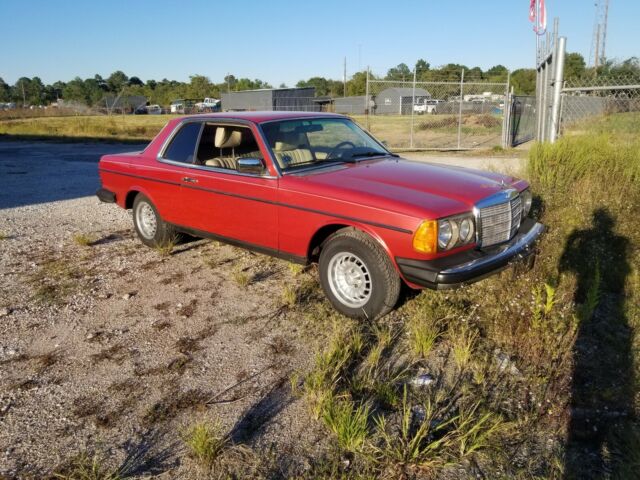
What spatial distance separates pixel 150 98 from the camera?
3287 inches

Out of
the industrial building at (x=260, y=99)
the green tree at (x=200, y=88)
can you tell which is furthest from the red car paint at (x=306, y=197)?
the green tree at (x=200, y=88)

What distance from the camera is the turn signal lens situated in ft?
11.8

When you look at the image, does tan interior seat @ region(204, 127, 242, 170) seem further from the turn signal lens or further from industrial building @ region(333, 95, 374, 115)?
industrial building @ region(333, 95, 374, 115)

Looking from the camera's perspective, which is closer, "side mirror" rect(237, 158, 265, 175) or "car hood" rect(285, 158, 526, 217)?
"car hood" rect(285, 158, 526, 217)

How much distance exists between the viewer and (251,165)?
14.8 ft

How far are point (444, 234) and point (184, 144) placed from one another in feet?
10.4

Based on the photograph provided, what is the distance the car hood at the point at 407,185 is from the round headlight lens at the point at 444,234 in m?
0.08

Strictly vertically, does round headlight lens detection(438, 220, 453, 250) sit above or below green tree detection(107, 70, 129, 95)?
below

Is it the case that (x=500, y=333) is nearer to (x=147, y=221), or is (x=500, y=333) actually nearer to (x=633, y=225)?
(x=633, y=225)

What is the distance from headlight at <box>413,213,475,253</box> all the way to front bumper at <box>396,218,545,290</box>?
90 millimetres

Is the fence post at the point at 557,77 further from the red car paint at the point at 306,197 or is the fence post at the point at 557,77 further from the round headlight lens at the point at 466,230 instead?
the round headlight lens at the point at 466,230

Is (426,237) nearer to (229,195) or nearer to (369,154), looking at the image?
(369,154)

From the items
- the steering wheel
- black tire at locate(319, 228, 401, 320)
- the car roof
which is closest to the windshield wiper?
the steering wheel

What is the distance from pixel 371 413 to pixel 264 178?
2400 mm
